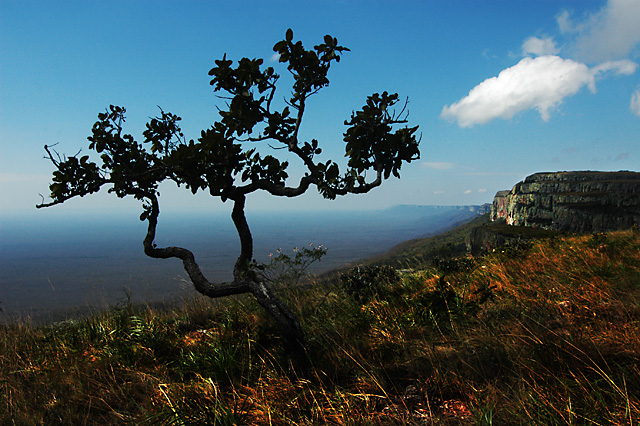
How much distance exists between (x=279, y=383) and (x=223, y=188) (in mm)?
2642

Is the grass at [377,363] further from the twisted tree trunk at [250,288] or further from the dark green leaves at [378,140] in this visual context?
the dark green leaves at [378,140]

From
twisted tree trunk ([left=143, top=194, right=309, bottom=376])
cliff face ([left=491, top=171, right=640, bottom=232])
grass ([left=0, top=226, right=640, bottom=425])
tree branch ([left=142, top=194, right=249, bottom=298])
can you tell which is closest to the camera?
grass ([left=0, top=226, right=640, bottom=425])

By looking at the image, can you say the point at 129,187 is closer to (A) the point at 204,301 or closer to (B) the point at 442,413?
(A) the point at 204,301

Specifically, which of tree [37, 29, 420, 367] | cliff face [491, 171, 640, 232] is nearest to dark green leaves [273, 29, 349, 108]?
tree [37, 29, 420, 367]

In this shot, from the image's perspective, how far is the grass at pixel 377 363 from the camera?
9.37 ft

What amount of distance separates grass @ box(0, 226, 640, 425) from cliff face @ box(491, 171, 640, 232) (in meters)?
40.4

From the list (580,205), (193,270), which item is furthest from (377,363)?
(580,205)

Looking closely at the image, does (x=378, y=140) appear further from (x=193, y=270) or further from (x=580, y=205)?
(x=580, y=205)

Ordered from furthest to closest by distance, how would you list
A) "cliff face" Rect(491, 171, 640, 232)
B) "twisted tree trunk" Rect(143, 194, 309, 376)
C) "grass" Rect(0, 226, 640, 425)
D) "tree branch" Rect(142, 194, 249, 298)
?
"cliff face" Rect(491, 171, 640, 232) < "tree branch" Rect(142, 194, 249, 298) < "twisted tree trunk" Rect(143, 194, 309, 376) < "grass" Rect(0, 226, 640, 425)

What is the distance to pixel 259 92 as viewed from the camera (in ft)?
13.3

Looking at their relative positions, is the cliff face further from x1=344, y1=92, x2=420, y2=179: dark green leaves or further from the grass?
x1=344, y1=92, x2=420, y2=179: dark green leaves

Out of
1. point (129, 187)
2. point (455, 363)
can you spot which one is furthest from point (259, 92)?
point (455, 363)

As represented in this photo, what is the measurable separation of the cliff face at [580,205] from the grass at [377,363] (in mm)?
40391

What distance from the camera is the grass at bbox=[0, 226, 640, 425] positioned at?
286 cm
